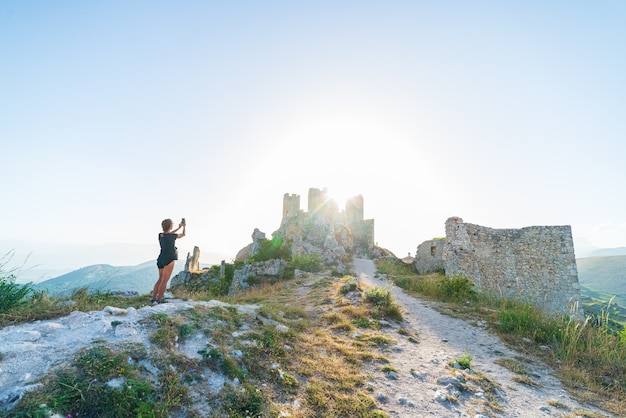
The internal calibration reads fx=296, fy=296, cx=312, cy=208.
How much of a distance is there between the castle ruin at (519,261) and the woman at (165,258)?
13700mm

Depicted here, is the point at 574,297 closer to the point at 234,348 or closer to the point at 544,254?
the point at 544,254

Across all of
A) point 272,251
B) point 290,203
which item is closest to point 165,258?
point 272,251

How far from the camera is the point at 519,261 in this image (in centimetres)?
1591

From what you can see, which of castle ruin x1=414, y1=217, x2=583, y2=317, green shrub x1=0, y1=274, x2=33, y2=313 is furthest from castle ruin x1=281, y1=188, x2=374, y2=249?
green shrub x1=0, y1=274, x2=33, y2=313

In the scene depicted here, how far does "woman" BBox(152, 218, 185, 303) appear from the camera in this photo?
24.7ft

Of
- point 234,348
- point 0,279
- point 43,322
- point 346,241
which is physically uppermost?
point 346,241

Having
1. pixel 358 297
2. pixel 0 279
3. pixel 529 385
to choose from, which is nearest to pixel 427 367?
pixel 529 385

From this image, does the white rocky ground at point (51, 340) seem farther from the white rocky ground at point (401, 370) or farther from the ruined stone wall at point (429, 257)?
the ruined stone wall at point (429, 257)

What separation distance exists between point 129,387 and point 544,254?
1911 cm

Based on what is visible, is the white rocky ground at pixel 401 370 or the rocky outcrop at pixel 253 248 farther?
the rocky outcrop at pixel 253 248

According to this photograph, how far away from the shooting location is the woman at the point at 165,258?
752cm

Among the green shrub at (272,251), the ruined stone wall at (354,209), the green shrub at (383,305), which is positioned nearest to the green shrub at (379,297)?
the green shrub at (383,305)

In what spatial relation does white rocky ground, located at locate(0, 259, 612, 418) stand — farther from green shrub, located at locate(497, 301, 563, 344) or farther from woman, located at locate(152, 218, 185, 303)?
green shrub, located at locate(497, 301, 563, 344)

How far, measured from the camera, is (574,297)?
15.1 m
